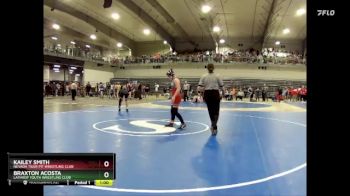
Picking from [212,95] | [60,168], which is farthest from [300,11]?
[60,168]

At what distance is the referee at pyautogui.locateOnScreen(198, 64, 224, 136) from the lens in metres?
6.86

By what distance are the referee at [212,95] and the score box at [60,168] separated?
567 cm

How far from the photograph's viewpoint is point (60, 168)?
1.27 m

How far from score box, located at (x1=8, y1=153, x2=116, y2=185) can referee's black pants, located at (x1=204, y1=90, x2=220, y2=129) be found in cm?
566

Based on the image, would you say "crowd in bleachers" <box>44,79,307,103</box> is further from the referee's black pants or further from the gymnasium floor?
the gymnasium floor

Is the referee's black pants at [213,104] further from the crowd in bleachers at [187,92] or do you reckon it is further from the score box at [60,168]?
the crowd in bleachers at [187,92]

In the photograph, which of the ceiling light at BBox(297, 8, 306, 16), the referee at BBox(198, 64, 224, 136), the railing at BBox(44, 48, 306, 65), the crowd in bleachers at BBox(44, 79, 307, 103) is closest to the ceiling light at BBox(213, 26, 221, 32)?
the railing at BBox(44, 48, 306, 65)

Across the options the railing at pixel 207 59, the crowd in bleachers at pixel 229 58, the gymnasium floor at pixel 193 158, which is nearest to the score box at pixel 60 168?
the gymnasium floor at pixel 193 158

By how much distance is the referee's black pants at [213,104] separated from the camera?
22.5 feet

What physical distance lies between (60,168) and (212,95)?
19.1 ft
